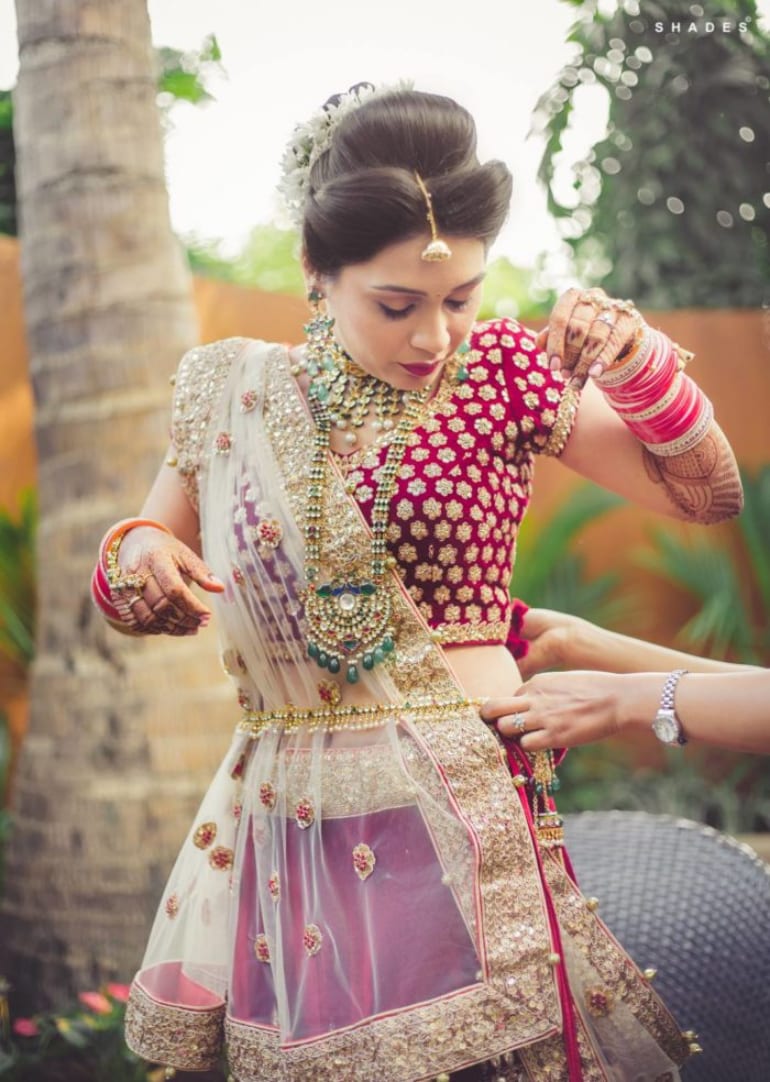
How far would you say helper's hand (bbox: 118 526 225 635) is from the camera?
1690 mm

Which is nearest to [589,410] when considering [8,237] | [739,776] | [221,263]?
[8,237]

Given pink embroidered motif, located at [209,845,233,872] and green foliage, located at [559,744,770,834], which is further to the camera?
green foliage, located at [559,744,770,834]

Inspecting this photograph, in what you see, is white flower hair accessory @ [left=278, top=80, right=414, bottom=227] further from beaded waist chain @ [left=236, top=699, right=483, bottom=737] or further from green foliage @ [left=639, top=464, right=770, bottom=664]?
green foliage @ [left=639, top=464, right=770, bottom=664]

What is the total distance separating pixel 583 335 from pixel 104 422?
1864 mm

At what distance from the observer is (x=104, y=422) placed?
325cm

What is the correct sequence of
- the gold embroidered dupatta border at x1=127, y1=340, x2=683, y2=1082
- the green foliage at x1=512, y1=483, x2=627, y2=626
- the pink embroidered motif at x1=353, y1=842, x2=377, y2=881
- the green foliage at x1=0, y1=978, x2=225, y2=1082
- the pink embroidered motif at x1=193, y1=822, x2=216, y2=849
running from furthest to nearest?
the green foliage at x1=512, y1=483, x2=627, y2=626 < the green foliage at x1=0, y1=978, x2=225, y2=1082 < the pink embroidered motif at x1=193, y1=822, x2=216, y2=849 < the pink embroidered motif at x1=353, y1=842, x2=377, y2=881 < the gold embroidered dupatta border at x1=127, y1=340, x2=683, y2=1082

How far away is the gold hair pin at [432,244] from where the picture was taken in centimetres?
166

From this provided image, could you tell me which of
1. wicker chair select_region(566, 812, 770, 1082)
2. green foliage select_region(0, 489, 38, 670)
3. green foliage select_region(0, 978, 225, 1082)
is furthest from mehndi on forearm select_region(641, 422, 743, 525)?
green foliage select_region(0, 489, 38, 670)

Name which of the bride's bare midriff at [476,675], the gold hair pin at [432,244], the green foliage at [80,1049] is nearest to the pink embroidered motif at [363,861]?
the bride's bare midriff at [476,675]

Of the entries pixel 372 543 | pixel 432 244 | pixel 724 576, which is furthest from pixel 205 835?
pixel 724 576

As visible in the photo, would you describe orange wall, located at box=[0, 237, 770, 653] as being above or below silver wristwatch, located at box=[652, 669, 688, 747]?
above

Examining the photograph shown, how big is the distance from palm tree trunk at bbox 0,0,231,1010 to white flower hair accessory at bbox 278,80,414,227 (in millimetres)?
1402

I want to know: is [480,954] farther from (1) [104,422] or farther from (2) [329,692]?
(1) [104,422]

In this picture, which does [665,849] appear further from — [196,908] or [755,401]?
[755,401]
